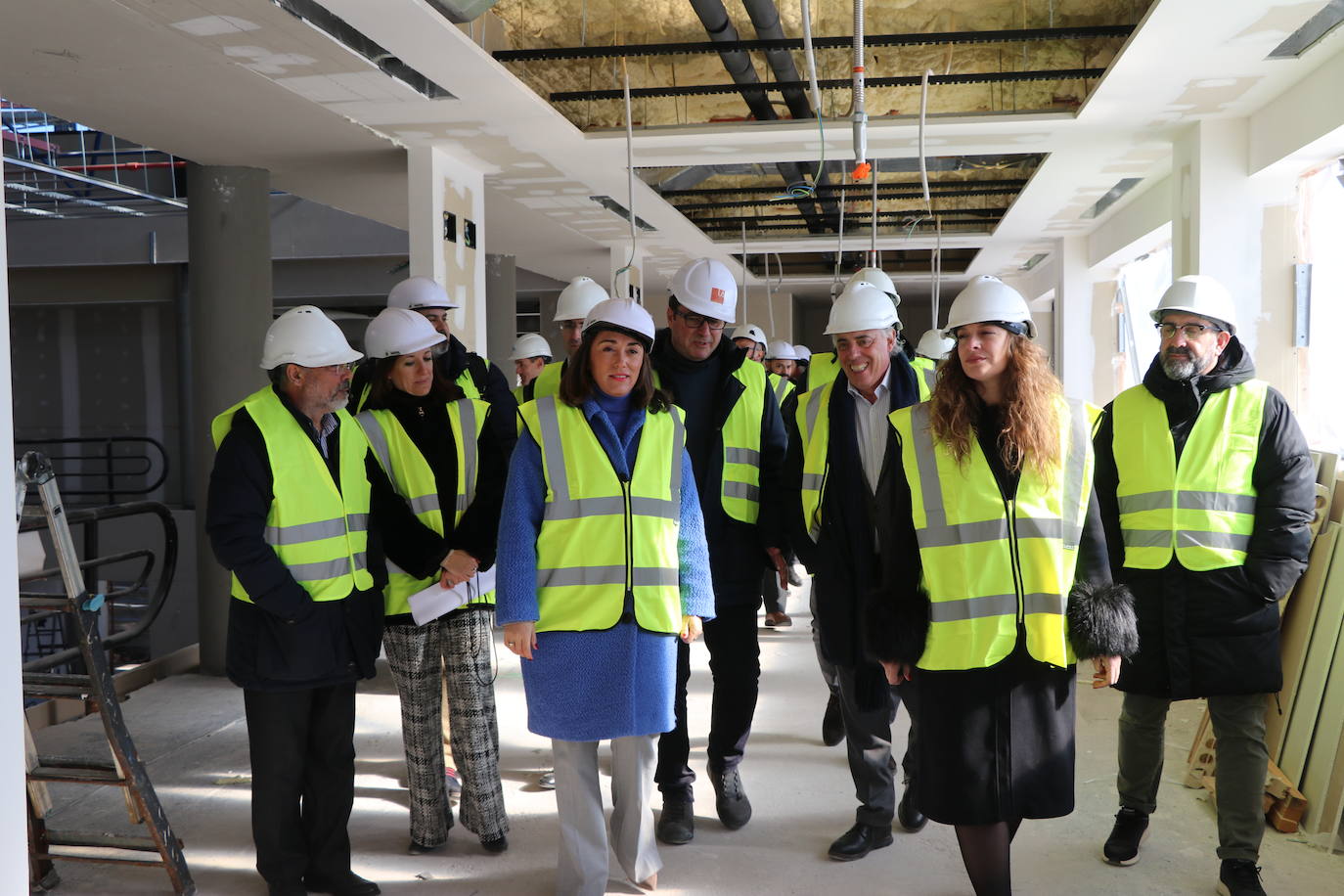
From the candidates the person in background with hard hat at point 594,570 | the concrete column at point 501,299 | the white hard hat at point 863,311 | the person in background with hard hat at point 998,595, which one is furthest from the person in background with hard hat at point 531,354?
the concrete column at point 501,299

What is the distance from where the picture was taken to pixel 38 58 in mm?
3838

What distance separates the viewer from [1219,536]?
9.62ft

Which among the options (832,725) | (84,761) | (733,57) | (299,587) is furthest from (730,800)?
(733,57)

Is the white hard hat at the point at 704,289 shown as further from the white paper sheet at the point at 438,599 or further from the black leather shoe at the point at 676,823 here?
the black leather shoe at the point at 676,823

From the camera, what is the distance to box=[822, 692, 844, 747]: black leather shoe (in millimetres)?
4203

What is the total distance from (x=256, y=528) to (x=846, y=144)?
12.6ft

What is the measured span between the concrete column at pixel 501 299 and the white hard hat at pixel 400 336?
672 cm

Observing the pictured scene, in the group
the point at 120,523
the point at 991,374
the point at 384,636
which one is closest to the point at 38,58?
the point at 384,636

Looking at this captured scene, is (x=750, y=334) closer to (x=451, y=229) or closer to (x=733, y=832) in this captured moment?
(x=451, y=229)

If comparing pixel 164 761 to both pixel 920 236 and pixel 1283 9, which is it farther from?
pixel 920 236

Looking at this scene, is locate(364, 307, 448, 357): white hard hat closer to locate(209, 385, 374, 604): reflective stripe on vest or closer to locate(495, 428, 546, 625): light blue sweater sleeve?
locate(209, 385, 374, 604): reflective stripe on vest

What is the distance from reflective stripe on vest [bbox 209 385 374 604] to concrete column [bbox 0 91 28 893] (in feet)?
2.09

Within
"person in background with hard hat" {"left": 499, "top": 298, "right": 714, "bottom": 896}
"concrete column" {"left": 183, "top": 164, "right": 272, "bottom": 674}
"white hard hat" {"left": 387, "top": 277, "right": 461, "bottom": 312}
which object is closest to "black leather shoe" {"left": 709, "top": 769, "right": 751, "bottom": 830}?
"person in background with hard hat" {"left": 499, "top": 298, "right": 714, "bottom": 896}

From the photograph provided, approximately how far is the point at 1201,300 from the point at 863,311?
0.94 m
